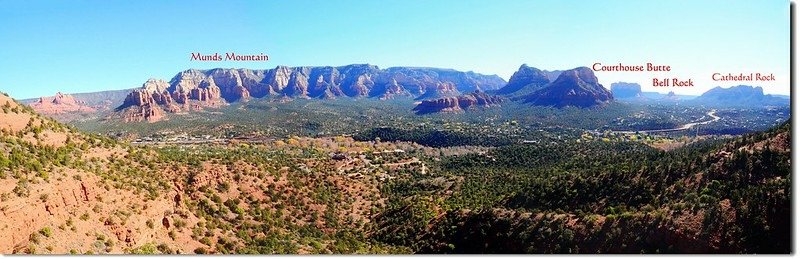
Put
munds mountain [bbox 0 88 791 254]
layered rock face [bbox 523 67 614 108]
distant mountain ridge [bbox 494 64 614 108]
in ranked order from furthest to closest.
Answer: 1. layered rock face [bbox 523 67 614 108]
2. distant mountain ridge [bbox 494 64 614 108]
3. munds mountain [bbox 0 88 791 254]

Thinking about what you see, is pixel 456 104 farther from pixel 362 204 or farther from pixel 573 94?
pixel 362 204

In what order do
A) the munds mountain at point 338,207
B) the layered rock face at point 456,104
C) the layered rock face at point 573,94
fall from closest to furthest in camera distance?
the munds mountain at point 338,207 < the layered rock face at point 573,94 < the layered rock face at point 456,104

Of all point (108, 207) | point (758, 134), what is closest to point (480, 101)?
point (758, 134)

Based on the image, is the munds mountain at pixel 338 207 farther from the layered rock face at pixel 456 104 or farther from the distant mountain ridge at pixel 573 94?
the layered rock face at pixel 456 104

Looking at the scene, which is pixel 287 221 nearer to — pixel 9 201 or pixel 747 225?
pixel 9 201

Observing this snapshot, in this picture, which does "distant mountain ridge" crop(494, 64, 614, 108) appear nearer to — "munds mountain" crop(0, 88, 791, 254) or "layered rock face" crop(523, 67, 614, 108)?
"layered rock face" crop(523, 67, 614, 108)

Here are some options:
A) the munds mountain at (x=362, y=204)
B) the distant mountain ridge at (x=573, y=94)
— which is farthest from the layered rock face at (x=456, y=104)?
the munds mountain at (x=362, y=204)

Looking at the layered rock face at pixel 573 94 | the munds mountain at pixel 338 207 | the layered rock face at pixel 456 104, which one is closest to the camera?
the munds mountain at pixel 338 207

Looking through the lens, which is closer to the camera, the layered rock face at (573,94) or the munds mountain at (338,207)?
the munds mountain at (338,207)

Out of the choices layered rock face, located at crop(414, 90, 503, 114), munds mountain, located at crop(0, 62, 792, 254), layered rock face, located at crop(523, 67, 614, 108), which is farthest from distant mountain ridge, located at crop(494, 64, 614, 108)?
munds mountain, located at crop(0, 62, 792, 254)
